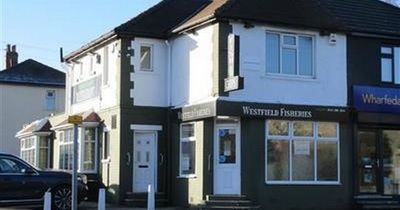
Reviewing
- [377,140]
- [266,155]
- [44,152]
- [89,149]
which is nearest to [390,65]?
[377,140]

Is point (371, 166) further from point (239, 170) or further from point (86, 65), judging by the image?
point (86, 65)

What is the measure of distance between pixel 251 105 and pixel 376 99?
190 inches

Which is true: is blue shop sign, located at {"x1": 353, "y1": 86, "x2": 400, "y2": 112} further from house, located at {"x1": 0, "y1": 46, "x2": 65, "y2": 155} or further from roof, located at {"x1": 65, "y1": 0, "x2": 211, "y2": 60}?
house, located at {"x1": 0, "y1": 46, "x2": 65, "y2": 155}

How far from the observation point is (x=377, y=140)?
2359cm

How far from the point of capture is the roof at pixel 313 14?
70.8ft

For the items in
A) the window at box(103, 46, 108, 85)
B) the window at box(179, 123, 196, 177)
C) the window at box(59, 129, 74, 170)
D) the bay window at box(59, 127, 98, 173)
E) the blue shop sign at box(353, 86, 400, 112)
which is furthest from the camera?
the window at box(59, 129, 74, 170)

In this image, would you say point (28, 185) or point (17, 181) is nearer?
point (17, 181)

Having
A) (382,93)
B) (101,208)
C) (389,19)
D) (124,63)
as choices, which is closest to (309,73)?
(382,93)

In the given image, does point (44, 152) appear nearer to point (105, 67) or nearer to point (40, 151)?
point (40, 151)

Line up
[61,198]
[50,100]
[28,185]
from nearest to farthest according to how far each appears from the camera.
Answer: [28,185], [61,198], [50,100]

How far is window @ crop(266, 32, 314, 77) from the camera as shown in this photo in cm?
2211

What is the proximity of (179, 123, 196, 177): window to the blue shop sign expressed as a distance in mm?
5415

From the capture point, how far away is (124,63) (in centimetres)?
2391

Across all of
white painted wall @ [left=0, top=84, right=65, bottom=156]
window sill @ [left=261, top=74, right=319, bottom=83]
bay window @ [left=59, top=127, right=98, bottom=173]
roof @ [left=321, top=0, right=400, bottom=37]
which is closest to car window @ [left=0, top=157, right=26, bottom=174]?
bay window @ [left=59, top=127, right=98, bottom=173]
